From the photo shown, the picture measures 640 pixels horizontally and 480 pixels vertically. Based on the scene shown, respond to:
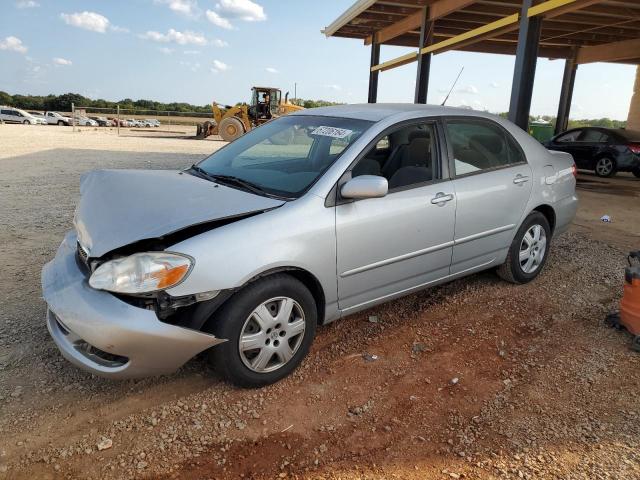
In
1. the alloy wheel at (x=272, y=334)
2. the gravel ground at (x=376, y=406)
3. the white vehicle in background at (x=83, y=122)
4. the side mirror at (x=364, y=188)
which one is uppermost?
the side mirror at (x=364, y=188)

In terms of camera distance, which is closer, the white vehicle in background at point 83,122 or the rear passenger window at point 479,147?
the rear passenger window at point 479,147

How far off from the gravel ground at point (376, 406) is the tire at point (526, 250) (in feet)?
1.23

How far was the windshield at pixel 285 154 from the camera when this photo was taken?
3197 millimetres

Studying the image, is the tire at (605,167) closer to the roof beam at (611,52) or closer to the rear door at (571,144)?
the rear door at (571,144)

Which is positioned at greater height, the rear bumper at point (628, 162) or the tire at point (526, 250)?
the rear bumper at point (628, 162)

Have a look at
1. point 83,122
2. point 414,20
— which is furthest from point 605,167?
point 83,122

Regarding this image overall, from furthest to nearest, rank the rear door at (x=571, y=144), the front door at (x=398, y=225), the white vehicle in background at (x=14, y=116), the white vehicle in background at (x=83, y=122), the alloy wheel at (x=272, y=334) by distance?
the white vehicle in background at (x=83, y=122)
the white vehicle in background at (x=14, y=116)
the rear door at (x=571, y=144)
the front door at (x=398, y=225)
the alloy wheel at (x=272, y=334)

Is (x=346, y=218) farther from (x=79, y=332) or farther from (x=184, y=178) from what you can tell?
(x=79, y=332)

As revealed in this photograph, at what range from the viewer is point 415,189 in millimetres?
3480

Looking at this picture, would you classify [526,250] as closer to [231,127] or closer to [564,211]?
[564,211]

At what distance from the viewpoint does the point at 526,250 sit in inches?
176

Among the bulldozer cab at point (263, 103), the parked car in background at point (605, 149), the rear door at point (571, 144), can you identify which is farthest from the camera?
the bulldozer cab at point (263, 103)

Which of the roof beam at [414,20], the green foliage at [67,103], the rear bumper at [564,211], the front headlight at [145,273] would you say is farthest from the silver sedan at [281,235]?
the green foliage at [67,103]

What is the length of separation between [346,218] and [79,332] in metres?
1.62
